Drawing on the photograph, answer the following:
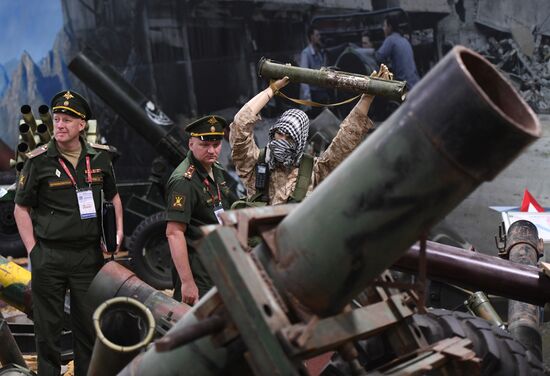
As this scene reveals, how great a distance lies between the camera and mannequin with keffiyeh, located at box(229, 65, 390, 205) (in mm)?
4984

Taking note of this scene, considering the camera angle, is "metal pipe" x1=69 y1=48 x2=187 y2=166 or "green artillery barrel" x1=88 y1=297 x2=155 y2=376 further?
"metal pipe" x1=69 y1=48 x2=187 y2=166

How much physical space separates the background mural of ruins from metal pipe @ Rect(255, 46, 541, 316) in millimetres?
7079

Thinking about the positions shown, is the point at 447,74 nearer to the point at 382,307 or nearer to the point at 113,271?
the point at 382,307

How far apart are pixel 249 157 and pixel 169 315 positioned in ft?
4.71

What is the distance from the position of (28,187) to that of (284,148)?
5.02ft

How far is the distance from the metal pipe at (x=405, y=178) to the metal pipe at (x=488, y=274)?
159cm

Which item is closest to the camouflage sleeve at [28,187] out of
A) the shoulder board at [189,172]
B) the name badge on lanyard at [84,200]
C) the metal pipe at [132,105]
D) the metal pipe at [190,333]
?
the name badge on lanyard at [84,200]

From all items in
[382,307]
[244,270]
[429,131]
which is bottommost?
[382,307]

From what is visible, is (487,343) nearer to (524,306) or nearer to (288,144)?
(524,306)

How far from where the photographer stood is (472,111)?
202 cm

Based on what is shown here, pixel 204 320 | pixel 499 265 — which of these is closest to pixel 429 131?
pixel 204 320

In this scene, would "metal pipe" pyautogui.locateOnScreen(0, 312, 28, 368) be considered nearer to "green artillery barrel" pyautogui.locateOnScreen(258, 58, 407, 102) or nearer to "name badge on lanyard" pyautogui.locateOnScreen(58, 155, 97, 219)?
"name badge on lanyard" pyautogui.locateOnScreen(58, 155, 97, 219)

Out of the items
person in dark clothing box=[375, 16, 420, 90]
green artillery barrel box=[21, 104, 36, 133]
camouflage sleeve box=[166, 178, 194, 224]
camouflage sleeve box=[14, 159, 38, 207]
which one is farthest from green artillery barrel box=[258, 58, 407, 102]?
person in dark clothing box=[375, 16, 420, 90]

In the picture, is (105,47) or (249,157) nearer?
(249,157)
